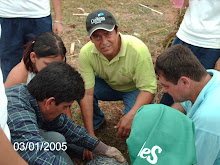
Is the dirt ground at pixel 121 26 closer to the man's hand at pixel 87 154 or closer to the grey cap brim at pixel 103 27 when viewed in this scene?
the man's hand at pixel 87 154

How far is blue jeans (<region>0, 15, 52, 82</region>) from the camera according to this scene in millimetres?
2812

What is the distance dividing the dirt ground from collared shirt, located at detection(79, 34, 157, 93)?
70 centimetres

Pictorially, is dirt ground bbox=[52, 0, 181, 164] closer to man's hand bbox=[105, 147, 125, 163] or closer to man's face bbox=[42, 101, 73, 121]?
man's hand bbox=[105, 147, 125, 163]

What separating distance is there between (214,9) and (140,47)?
A: 2.73ft

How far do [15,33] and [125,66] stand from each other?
4.57 feet

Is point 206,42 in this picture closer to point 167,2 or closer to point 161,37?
point 161,37

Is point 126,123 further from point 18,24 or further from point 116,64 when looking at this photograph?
point 18,24

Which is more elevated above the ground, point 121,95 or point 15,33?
point 15,33

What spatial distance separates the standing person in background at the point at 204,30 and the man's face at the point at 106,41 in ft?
2.62

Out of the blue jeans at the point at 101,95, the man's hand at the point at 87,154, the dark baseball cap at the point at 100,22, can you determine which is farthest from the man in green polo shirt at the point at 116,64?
the man's hand at the point at 87,154

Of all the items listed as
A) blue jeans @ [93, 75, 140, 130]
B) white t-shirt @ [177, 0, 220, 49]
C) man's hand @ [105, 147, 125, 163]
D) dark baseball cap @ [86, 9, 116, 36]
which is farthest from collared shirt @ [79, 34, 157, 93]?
man's hand @ [105, 147, 125, 163]

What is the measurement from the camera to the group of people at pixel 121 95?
1195mm

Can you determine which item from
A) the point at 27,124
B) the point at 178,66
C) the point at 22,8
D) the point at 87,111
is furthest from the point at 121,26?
the point at 27,124

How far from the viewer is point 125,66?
8.70 feet
